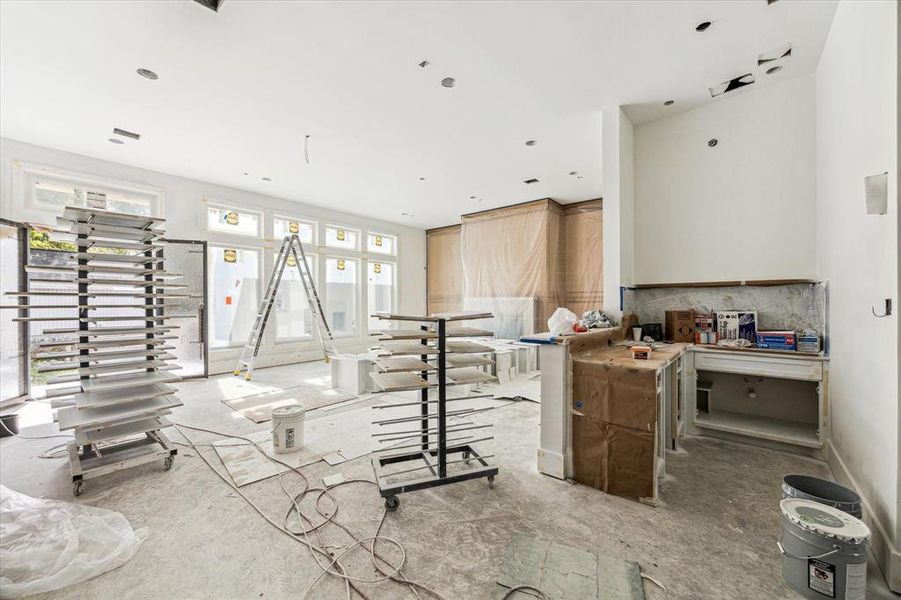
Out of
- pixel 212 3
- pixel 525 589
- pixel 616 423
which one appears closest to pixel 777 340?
pixel 616 423

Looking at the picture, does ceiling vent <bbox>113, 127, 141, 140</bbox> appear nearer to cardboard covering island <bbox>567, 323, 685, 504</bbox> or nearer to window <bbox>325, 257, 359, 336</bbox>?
window <bbox>325, 257, 359, 336</bbox>

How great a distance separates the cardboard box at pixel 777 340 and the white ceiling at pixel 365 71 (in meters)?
2.14

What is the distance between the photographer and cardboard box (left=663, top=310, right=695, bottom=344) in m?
3.28

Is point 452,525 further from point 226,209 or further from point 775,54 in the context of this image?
point 226,209

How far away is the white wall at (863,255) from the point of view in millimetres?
1528

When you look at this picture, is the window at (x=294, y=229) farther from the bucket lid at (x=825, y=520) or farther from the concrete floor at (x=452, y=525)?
the bucket lid at (x=825, y=520)

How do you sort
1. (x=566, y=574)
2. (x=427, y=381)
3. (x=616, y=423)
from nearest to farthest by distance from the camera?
(x=566, y=574), (x=616, y=423), (x=427, y=381)

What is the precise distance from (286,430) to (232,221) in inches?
185

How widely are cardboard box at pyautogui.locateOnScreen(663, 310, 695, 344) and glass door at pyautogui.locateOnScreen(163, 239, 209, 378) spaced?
618cm

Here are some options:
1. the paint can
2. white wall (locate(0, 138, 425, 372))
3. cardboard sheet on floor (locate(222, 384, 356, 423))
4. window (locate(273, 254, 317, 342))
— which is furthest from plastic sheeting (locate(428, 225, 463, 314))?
the paint can

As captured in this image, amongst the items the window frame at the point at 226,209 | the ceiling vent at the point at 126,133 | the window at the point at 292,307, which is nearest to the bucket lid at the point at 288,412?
the ceiling vent at the point at 126,133

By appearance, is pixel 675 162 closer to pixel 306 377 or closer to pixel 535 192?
pixel 535 192

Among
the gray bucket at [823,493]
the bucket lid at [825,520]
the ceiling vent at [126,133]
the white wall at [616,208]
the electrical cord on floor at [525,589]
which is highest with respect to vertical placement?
the ceiling vent at [126,133]

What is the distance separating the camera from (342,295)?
7750 mm
